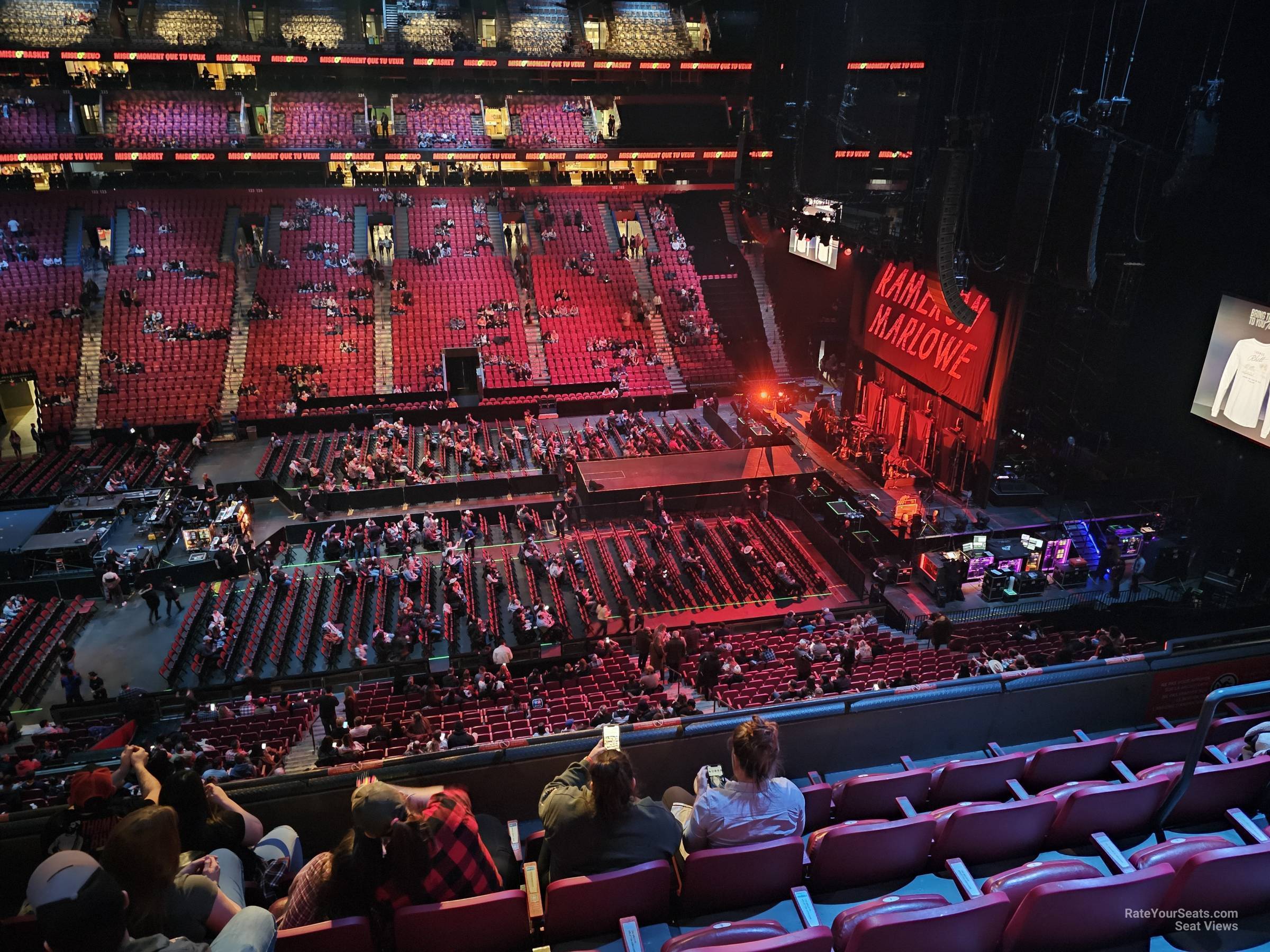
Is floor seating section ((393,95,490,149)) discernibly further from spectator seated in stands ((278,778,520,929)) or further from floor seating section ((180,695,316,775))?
spectator seated in stands ((278,778,520,929))

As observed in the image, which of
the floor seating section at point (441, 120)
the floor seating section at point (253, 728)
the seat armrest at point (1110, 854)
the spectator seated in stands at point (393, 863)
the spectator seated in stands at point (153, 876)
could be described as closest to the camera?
the spectator seated in stands at point (153, 876)

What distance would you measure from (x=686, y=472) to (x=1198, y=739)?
16762 millimetres

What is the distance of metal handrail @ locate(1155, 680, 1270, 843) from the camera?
3.58m

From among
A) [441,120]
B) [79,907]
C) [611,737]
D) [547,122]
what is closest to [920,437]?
[611,737]

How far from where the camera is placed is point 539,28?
116 ft

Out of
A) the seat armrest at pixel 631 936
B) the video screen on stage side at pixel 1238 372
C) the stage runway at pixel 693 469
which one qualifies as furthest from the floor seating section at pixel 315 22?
the seat armrest at pixel 631 936

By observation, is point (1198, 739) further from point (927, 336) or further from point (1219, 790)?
point (927, 336)

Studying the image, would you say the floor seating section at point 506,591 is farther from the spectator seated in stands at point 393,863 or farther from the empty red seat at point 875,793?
the spectator seated in stands at point 393,863

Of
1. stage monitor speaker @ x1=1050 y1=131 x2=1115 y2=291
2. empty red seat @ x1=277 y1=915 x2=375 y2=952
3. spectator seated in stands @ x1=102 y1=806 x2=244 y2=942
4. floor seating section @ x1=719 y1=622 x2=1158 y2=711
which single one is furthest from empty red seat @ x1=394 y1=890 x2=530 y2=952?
stage monitor speaker @ x1=1050 y1=131 x2=1115 y2=291

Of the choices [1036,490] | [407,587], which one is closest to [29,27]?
[407,587]

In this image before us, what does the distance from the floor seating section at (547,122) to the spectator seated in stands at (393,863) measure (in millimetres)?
32684

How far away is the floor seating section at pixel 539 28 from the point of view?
34.9 metres

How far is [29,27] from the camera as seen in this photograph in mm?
29750

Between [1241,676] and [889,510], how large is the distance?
13.2m
